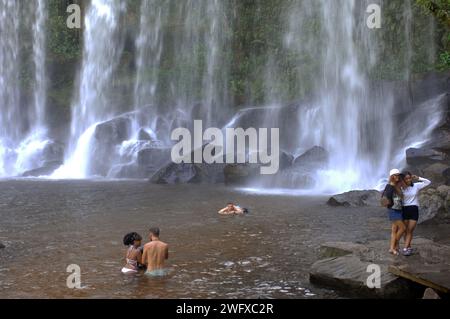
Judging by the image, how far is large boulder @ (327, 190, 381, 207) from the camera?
1568cm

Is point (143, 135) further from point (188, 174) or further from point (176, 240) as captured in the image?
point (176, 240)

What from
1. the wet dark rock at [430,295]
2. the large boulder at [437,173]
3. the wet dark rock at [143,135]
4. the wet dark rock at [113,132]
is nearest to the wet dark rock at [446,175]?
the large boulder at [437,173]

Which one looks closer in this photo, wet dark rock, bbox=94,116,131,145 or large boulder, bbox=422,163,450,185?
large boulder, bbox=422,163,450,185

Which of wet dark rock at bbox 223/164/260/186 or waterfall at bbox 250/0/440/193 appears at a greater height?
waterfall at bbox 250/0/440/193

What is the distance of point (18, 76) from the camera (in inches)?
1503

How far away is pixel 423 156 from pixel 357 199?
450 centimetres

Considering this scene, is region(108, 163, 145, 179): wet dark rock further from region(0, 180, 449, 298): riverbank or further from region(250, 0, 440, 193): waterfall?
region(250, 0, 440, 193): waterfall

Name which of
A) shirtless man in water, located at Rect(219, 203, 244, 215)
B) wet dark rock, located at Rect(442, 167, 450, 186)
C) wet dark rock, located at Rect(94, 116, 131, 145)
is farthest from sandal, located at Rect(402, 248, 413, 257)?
wet dark rock, located at Rect(94, 116, 131, 145)

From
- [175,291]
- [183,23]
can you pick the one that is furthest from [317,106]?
[175,291]

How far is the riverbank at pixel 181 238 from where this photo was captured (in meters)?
7.67

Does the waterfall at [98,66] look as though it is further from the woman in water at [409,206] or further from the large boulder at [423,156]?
the woman in water at [409,206]

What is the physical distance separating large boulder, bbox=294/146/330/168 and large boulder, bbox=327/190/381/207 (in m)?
6.24

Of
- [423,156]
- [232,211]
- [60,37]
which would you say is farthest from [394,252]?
[60,37]

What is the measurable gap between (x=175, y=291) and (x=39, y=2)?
121 ft
